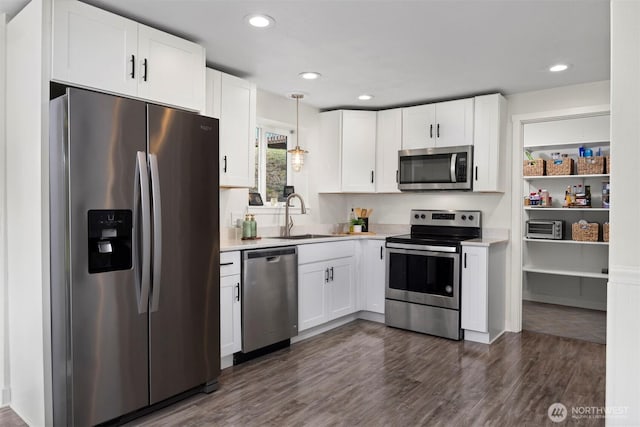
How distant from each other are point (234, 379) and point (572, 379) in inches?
91.9

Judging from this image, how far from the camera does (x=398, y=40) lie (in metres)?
2.85

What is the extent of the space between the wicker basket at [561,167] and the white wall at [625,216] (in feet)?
13.4

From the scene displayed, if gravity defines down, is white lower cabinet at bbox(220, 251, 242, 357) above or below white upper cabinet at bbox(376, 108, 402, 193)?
below

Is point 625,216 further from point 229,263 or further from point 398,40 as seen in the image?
point 229,263

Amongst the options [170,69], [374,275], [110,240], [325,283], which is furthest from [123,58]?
[374,275]

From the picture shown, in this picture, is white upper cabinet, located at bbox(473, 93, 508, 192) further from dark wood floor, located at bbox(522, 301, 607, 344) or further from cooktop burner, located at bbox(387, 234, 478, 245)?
dark wood floor, located at bbox(522, 301, 607, 344)

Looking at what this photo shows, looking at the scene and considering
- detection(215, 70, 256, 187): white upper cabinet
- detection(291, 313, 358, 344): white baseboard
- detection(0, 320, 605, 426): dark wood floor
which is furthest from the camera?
detection(291, 313, 358, 344): white baseboard

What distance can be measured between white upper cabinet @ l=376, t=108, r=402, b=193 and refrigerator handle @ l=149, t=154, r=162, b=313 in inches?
112

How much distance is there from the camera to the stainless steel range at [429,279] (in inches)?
153

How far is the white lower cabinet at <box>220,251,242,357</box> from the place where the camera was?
303 cm

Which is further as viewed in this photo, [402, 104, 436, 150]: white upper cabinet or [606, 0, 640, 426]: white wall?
[402, 104, 436, 150]: white upper cabinet

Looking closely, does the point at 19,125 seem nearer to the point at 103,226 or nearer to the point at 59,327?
the point at 103,226

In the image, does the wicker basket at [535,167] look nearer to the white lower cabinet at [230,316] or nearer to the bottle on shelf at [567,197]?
the bottle on shelf at [567,197]

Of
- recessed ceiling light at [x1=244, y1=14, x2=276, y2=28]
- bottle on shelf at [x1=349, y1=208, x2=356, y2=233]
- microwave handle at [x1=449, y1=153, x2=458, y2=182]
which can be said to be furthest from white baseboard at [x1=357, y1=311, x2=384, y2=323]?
recessed ceiling light at [x1=244, y1=14, x2=276, y2=28]
